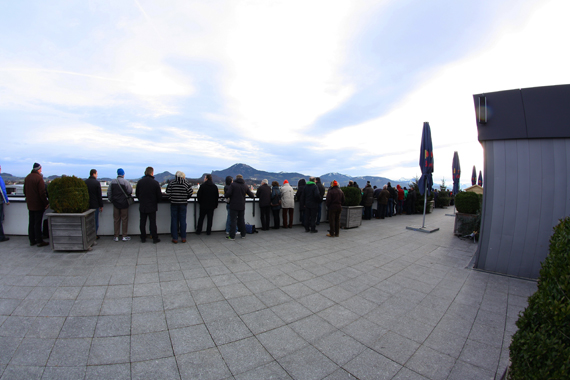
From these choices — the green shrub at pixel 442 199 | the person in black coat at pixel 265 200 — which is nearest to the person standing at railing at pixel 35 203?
the person in black coat at pixel 265 200

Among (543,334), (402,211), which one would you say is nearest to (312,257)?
(543,334)

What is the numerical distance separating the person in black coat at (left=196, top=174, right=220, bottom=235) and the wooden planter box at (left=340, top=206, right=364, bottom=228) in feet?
15.4

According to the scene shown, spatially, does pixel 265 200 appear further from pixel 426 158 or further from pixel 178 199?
pixel 426 158

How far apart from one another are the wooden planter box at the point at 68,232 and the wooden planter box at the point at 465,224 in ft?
34.4

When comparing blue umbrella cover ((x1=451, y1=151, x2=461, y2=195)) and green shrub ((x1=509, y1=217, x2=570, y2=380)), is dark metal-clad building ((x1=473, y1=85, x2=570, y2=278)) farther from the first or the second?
blue umbrella cover ((x1=451, y1=151, x2=461, y2=195))

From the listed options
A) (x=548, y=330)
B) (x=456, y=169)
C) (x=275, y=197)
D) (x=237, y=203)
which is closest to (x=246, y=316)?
(x=548, y=330)

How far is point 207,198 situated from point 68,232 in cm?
302

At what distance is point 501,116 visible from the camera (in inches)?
175

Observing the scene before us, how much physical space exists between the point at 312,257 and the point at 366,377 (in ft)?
10.3

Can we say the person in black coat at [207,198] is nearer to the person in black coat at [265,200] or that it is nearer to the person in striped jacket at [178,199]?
the person in striped jacket at [178,199]

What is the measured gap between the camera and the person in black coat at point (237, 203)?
254 inches

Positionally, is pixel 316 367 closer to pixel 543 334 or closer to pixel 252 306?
pixel 252 306

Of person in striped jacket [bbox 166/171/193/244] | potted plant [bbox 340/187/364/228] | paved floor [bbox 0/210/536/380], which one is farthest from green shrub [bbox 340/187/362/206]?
person in striped jacket [bbox 166/171/193/244]

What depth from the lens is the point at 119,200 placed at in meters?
5.81
